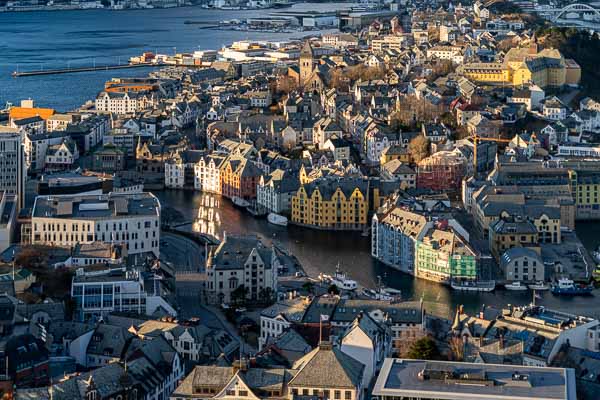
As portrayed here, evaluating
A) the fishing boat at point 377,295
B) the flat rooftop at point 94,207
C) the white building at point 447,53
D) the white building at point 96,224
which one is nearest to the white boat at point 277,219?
the flat rooftop at point 94,207

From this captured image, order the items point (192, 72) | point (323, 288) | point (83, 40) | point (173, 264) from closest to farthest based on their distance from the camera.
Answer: point (323, 288) → point (173, 264) → point (192, 72) → point (83, 40)

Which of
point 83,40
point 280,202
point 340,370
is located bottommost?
point 83,40

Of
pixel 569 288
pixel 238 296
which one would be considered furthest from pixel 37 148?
pixel 569 288

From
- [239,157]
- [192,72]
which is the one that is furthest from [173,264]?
[192,72]

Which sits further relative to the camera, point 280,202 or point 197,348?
point 280,202

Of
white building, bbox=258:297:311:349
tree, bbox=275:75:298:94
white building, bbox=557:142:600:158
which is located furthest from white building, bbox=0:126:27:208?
tree, bbox=275:75:298:94

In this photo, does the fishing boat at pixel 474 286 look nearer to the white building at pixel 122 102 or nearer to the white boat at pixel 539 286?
the white boat at pixel 539 286

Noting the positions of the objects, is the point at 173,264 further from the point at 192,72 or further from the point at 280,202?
the point at 192,72
